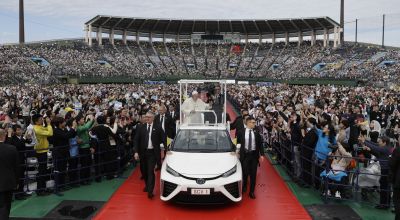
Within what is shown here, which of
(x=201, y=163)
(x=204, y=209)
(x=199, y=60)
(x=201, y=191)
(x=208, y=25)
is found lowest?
(x=204, y=209)

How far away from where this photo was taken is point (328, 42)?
7712 centimetres

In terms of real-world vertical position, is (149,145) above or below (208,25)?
below

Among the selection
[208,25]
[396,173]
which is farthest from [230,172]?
[208,25]

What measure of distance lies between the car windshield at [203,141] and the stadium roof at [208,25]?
68390 mm

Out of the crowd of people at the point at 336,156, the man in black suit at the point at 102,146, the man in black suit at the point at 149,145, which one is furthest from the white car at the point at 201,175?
the man in black suit at the point at 102,146

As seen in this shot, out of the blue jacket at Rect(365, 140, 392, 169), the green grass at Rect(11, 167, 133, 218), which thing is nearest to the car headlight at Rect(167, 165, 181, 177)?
the green grass at Rect(11, 167, 133, 218)

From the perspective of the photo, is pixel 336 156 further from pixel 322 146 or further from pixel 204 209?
pixel 204 209

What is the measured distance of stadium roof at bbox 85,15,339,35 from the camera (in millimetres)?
74750

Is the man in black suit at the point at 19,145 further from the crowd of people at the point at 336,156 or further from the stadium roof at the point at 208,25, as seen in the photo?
the stadium roof at the point at 208,25

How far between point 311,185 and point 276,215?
2.50m

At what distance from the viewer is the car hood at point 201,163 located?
7.62m

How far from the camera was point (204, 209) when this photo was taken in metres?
7.95

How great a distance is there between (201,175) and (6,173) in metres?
3.40

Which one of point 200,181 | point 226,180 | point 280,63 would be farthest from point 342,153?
point 280,63
